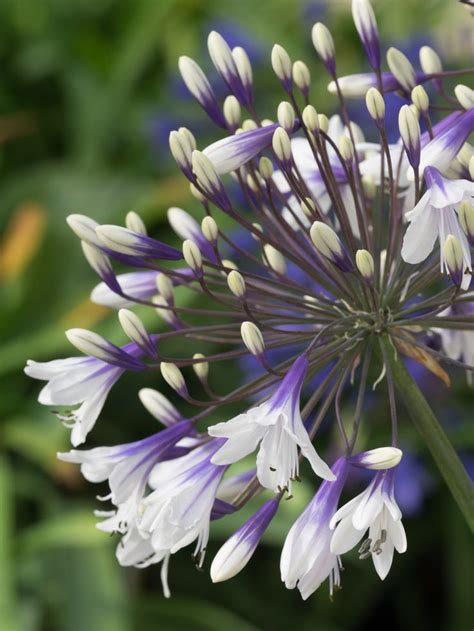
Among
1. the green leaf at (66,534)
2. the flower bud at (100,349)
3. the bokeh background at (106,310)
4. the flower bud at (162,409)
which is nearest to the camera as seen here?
the flower bud at (100,349)

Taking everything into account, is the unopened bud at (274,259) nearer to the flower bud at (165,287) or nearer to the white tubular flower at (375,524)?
the flower bud at (165,287)

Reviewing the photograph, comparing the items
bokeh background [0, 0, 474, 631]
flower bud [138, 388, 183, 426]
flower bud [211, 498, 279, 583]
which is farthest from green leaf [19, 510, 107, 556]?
flower bud [211, 498, 279, 583]

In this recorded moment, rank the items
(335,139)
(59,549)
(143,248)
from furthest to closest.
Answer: (59,549) < (335,139) < (143,248)

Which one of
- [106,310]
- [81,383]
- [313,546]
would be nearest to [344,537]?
[313,546]

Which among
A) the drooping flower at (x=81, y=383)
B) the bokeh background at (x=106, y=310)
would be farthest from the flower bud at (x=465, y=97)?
the bokeh background at (x=106, y=310)

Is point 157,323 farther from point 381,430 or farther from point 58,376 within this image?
point 58,376

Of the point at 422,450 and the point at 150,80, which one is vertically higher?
the point at 150,80

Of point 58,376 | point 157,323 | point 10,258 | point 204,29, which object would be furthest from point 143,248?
point 204,29
